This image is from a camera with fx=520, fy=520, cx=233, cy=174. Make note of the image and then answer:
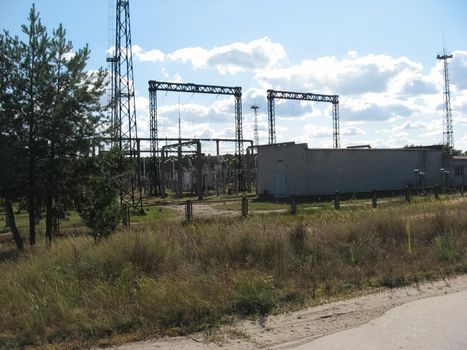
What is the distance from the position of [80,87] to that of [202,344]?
33.5 feet

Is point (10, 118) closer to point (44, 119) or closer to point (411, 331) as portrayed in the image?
point (44, 119)

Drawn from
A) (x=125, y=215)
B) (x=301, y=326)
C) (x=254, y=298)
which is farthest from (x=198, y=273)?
(x=125, y=215)

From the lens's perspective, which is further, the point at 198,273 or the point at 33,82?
the point at 33,82

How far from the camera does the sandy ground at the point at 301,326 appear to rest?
564 centimetres

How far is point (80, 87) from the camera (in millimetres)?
14148

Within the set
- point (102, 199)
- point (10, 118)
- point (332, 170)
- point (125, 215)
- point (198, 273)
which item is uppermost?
point (10, 118)

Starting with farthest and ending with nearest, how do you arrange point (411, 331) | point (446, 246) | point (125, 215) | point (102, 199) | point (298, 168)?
point (298, 168) → point (125, 215) → point (102, 199) → point (446, 246) → point (411, 331)

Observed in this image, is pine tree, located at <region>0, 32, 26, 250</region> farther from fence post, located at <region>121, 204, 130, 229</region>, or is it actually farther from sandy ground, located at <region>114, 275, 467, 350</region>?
sandy ground, located at <region>114, 275, 467, 350</region>

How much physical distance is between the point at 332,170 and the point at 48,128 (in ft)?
97.9

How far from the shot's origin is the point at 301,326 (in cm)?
623

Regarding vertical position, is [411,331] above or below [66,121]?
below

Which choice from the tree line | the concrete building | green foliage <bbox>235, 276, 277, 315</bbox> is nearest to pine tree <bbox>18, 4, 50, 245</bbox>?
the tree line

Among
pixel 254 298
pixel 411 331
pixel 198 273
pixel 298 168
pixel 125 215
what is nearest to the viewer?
pixel 411 331

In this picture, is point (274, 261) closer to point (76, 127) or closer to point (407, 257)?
point (407, 257)
